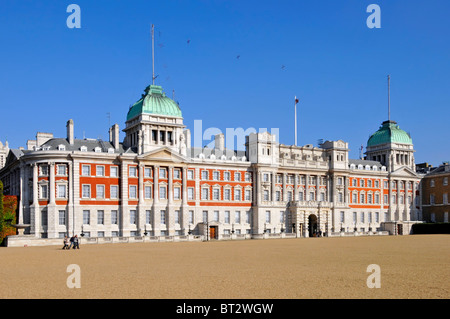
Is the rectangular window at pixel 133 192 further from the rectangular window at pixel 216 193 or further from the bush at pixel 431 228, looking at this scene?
the bush at pixel 431 228

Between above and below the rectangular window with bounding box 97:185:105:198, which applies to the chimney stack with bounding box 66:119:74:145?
above

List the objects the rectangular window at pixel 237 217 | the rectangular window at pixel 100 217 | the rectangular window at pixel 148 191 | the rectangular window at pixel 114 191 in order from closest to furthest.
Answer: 1. the rectangular window at pixel 100 217
2. the rectangular window at pixel 114 191
3. the rectangular window at pixel 148 191
4. the rectangular window at pixel 237 217

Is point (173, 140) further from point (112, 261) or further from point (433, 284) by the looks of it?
point (433, 284)

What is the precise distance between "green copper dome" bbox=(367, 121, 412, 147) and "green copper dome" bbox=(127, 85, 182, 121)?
152 ft

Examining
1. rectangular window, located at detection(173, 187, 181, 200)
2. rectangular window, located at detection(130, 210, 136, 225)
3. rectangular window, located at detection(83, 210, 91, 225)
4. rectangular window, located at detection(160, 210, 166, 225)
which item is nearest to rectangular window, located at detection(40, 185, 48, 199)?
rectangular window, located at detection(83, 210, 91, 225)

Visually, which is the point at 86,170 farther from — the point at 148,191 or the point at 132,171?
the point at 148,191

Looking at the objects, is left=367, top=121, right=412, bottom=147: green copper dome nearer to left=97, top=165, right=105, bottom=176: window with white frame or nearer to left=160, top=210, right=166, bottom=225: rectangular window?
left=160, top=210, right=166, bottom=225: rectangular window

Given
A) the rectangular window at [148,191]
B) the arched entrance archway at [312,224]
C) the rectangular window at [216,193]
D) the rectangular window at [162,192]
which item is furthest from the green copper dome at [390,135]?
the rectangular window at [148,191]

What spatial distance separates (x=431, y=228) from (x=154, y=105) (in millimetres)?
53690

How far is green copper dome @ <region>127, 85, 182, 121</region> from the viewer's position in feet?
257

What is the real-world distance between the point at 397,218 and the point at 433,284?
280ft

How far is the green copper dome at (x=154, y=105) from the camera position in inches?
3078

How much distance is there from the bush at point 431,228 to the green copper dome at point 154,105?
4872 centimetres

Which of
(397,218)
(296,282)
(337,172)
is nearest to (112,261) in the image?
(296,282)
